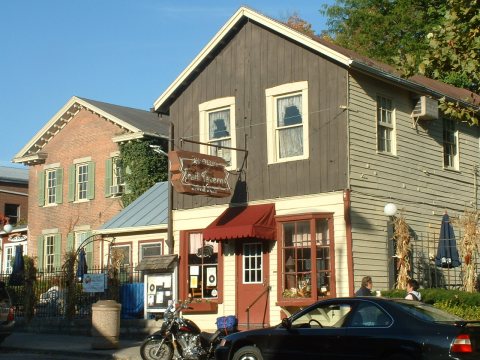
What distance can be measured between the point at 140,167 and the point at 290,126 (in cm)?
1160

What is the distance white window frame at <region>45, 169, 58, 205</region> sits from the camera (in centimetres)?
3488

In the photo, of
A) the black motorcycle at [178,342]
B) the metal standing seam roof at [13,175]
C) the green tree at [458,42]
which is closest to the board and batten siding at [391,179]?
the green tree at [458,42]

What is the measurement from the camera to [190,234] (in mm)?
22750

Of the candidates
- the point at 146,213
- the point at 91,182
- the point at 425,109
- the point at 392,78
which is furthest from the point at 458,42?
the point at 91,182

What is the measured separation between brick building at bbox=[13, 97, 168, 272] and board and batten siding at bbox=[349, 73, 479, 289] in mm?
11982

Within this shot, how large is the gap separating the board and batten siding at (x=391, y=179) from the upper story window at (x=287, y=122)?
1.32 m

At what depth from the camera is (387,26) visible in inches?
1545

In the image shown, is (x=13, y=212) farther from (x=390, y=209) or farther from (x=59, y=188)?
(x=390, y=209)

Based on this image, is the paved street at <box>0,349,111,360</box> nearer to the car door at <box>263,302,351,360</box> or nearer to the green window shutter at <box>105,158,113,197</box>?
the car door at <box>263,302,351,360</box>

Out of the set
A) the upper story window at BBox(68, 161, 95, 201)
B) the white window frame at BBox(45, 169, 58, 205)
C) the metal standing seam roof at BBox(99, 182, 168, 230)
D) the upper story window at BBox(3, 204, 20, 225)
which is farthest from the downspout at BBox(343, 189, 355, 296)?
the upper story window at BBox(3, 204, 20, 225)

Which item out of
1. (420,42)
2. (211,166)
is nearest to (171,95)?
(211,166)

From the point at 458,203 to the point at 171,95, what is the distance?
8.83 m

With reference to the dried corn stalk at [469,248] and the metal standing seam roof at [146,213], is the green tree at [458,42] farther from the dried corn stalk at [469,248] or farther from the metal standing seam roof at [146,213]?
the metal standing seam roof at [146,213]

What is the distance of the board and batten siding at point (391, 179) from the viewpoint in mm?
19828
